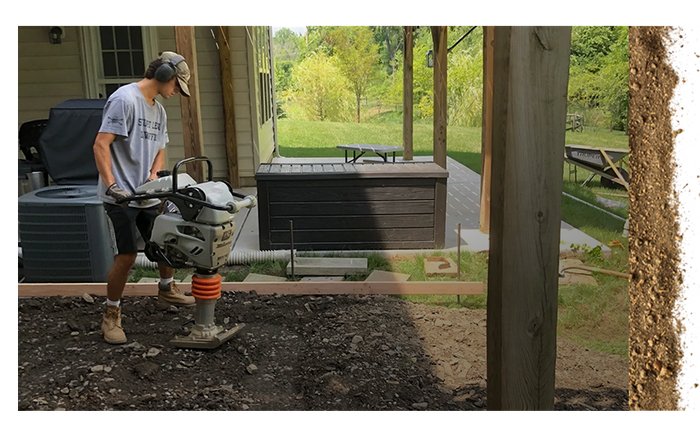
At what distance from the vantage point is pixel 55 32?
26.6 feet

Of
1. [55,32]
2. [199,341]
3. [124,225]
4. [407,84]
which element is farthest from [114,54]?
[199,341]

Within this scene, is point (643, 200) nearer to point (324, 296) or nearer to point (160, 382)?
point (160, 382)

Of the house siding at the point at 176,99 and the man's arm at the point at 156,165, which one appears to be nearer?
the man's arm at the point at 156,165

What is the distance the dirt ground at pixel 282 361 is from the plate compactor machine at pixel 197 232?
246 millimetres

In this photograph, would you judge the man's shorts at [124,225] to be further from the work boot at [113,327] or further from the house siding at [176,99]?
the house siding at [176,99]

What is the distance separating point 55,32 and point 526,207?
7900 millimetres

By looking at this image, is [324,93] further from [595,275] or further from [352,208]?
[595,275]

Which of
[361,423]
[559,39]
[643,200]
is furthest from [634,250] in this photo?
[361,423]

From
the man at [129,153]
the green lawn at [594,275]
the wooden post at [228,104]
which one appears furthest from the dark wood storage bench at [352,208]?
the wooden post at [228,104]

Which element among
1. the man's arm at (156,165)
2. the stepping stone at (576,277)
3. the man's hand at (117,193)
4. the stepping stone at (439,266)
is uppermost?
the man's arm at (156,165)

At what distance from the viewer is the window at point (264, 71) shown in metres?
9.88

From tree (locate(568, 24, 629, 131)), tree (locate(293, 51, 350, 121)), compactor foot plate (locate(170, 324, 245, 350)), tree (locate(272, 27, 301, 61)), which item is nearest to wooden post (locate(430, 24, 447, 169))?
compactor foot plate (locate(170, 324, 245, 350))

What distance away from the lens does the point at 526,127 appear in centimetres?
196

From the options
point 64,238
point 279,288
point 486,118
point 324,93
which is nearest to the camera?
point 279,288
